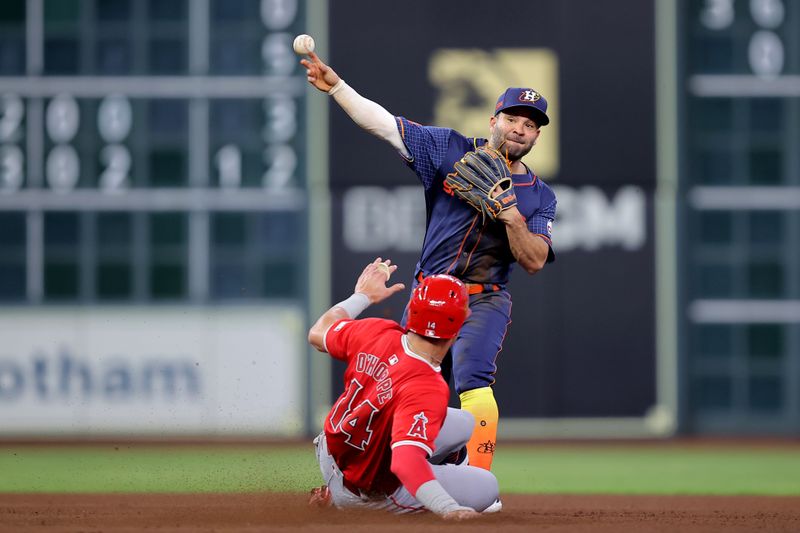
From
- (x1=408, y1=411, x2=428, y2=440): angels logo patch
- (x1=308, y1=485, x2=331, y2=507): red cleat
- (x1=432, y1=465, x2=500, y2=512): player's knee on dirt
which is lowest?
(x1=308, y1=485, x2=331, y2=507): red cleat

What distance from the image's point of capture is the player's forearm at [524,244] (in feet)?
18.6

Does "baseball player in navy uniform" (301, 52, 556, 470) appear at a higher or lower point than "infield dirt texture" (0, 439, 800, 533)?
higher

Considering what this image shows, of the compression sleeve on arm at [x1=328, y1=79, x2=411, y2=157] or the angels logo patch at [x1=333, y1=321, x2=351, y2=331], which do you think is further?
the compression sleeve on arm at [x1=328, y1=79, x2=411, y2=157]

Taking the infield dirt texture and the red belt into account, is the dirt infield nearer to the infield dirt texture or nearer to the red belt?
the infield dirt texture

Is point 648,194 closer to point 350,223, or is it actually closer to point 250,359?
point 350,223

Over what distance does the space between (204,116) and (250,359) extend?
229 cm

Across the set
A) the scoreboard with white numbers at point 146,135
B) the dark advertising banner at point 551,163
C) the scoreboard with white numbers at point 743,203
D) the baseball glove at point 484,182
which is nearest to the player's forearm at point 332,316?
the baseball glove at point 484,182

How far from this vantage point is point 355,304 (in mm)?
5418

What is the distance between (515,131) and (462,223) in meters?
0.49

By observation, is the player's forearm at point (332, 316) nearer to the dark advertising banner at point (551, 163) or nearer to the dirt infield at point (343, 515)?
the dirt infield at point (343, 515)

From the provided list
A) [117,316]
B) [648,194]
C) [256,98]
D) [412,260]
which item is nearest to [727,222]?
[648,194]

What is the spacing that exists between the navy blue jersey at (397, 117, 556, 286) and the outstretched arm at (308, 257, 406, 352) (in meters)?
0.54

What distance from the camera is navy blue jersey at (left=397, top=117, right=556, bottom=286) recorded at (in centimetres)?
588

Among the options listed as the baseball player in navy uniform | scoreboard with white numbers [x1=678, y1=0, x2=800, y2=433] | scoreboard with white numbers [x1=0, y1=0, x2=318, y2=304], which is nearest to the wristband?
the baseball player in navy uniform
